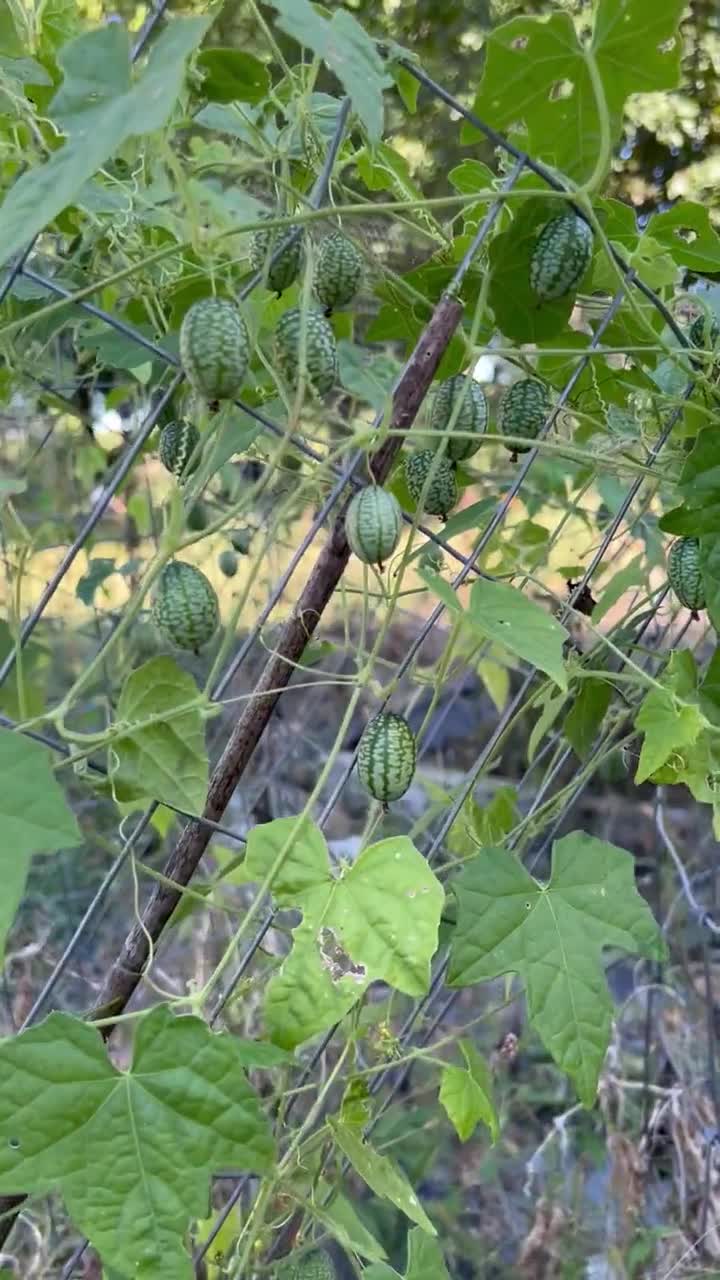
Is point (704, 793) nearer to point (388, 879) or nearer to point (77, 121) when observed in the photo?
point (388, 879)

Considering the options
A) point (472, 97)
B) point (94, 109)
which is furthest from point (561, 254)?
point (472, 97)

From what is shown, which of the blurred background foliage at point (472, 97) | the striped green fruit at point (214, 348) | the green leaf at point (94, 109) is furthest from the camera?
the blurred background foliage at point (472, 97)

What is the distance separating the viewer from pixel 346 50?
2.44 feet

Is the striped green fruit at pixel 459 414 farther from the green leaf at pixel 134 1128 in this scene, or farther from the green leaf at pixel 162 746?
the green leaf at pixel 134 1128

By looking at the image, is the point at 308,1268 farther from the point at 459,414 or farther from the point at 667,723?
the point at 459,414

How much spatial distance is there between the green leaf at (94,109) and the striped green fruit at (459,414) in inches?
18.0

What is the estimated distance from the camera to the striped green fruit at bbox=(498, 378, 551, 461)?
1166mm

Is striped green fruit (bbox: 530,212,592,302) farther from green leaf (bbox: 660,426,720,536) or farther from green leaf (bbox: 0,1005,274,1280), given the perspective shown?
green leaf (bbox: 0,1005,274,1280)

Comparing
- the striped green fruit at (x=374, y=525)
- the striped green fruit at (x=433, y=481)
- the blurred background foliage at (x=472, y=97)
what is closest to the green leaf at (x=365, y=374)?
the striped green fruit at (x=433, y=481)

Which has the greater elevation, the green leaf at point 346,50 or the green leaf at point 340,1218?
the green leaf at point 346,50

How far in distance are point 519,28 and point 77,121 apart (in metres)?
0.51

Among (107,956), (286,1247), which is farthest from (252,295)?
(107,956)

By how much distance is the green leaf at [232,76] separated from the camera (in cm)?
107

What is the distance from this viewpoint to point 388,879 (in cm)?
91
